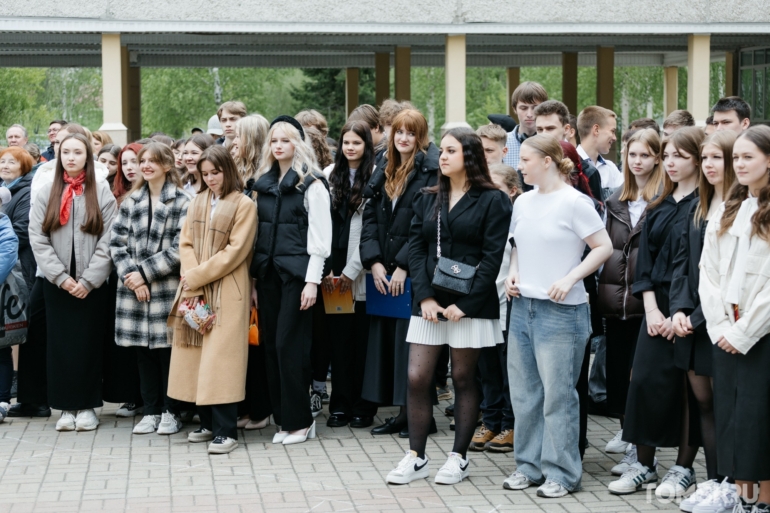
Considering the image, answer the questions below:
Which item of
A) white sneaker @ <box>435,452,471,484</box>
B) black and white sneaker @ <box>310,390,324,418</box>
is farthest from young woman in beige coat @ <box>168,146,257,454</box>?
white sneaker @ <box>435,452,471,484</box>

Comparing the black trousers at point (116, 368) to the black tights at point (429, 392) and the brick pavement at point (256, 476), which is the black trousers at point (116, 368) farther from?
the black tights at point (429, 392)

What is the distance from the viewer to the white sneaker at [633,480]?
565 cm

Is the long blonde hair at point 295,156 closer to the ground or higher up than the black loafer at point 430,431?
higher up

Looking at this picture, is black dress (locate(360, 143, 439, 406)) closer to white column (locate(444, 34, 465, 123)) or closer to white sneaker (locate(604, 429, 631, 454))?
white sneaker (locate(604, 429, 631, 454))

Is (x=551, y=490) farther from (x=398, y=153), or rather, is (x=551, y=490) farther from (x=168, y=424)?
(x=168, y=424)

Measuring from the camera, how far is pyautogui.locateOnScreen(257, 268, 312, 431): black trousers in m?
6.85

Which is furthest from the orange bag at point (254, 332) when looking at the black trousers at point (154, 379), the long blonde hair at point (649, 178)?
the long blonde hair at point (649, 178)

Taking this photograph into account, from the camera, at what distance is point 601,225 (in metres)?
5.48

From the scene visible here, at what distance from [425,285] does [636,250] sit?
4.20 ft

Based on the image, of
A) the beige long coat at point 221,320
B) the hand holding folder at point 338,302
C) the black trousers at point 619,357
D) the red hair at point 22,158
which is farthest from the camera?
the red hair at point 22,158

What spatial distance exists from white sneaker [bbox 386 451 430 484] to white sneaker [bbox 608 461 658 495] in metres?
1.07

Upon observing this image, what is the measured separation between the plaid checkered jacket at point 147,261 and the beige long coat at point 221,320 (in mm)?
229

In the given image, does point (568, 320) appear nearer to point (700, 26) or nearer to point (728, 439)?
point (728, 439)

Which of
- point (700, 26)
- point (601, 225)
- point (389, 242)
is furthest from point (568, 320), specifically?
point (700, 26)
